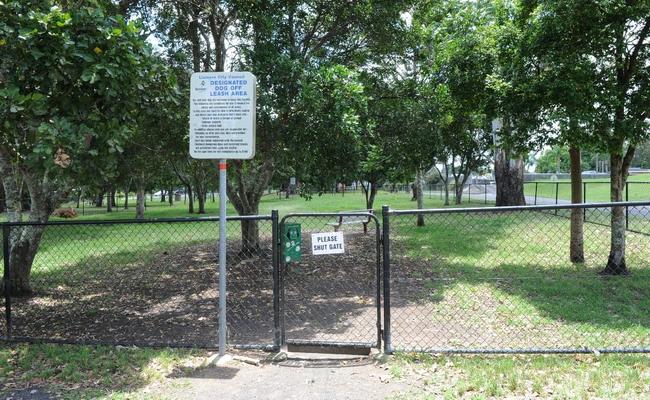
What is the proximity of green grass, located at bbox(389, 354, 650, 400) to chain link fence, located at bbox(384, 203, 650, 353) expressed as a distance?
122mm

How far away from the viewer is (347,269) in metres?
10.2

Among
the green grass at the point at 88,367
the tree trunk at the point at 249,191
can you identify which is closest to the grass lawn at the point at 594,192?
the tree trunk at the point at 249,191

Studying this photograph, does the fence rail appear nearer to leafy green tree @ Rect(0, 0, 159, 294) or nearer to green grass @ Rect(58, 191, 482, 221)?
leafy green tree @ Rect(0, 0, 159, 294)

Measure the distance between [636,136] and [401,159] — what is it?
188 inches

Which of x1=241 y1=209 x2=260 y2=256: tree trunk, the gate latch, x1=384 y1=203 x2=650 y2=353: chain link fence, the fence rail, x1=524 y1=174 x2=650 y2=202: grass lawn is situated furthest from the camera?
x1=524 y1=174 x2=650 y2=202: grass lawn

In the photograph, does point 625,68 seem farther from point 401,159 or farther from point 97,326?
point 97,326

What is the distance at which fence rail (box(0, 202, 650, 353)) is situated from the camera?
17.7ft

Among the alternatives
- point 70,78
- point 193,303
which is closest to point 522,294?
point 193,303

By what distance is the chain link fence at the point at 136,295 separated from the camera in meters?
6.13

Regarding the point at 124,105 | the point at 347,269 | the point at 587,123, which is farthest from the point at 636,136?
the point at 124,105

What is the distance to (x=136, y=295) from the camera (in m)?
8.29

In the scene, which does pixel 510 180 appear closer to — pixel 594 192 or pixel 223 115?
pixel 594 192

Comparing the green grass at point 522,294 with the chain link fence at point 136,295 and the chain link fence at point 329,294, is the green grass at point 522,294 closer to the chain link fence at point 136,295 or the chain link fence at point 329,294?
the chain link fence at point 329,294

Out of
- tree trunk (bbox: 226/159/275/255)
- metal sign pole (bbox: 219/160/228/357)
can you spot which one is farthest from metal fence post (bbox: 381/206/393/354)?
tree trunk (bbox: 226/159/275/255)
